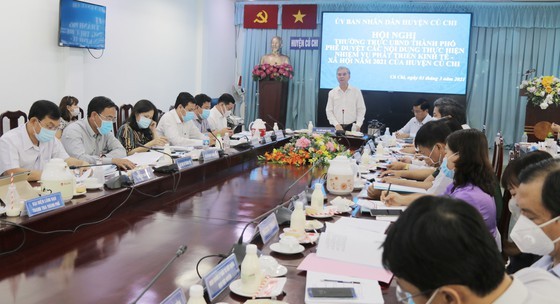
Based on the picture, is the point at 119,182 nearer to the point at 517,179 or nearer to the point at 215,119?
the point at 517,179

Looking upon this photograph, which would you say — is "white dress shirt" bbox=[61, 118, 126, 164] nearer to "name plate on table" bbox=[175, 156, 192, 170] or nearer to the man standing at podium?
"name plate on table" bbox=[175, 156, 192, 170]

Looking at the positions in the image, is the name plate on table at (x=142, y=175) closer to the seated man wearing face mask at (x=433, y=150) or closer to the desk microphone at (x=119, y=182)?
the desk microphone at (x=119, y=182)

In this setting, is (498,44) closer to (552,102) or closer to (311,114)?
(552,102)

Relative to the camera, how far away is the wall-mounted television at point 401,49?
7.91 metres

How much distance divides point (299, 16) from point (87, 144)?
214 inches

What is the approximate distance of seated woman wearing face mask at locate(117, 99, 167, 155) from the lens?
4.18m

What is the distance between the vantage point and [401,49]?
8.09 metres

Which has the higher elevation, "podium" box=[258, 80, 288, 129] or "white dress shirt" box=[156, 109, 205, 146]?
"podium" box=[258, 80, 288, 129]

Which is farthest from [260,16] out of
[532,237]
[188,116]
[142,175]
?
[532,237]

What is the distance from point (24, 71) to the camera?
4633 mm

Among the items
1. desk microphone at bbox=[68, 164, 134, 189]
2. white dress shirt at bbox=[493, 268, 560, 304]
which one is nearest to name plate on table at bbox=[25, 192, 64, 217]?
desk microphone at bbox=[68, 164, 134, 189]

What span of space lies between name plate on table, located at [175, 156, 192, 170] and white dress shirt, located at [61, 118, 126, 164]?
664mm

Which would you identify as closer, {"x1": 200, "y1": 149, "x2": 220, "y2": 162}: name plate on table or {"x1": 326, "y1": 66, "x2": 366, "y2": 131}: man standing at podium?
{"x1": 200, "y1": 149, "x2": 220, "y2": 162}: name plate on table

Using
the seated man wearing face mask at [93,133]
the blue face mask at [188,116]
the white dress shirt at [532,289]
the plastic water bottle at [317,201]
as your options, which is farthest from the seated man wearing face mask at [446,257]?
the blue face mask at [188,116]
